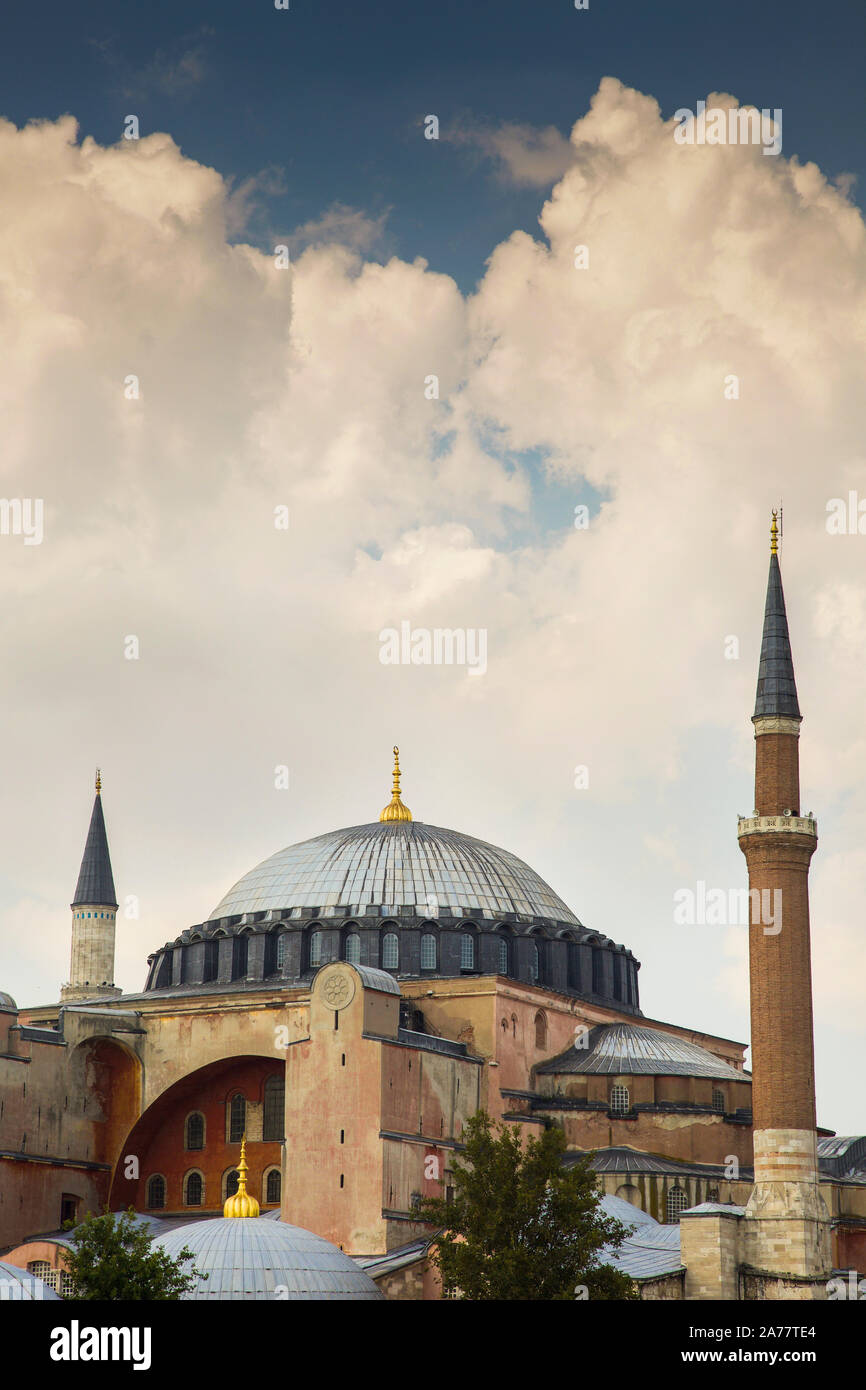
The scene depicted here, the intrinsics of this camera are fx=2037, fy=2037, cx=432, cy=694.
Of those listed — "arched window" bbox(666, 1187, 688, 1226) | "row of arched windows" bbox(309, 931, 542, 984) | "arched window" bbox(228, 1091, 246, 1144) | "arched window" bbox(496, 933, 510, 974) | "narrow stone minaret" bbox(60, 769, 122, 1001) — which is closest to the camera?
"arched window" bbox(666, 1187, 688, 1226)

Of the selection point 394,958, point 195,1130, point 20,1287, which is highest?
point 394,958

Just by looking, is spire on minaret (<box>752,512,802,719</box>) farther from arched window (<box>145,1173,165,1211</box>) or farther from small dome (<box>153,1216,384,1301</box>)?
arched window (<box>145,1173,165,1211</box>)

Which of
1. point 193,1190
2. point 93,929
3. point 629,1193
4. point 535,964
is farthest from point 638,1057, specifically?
point 93,929

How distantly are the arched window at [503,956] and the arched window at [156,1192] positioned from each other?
29.3ft

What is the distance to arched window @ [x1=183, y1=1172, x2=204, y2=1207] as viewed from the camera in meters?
43.0

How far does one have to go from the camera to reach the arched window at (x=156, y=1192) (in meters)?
43.3

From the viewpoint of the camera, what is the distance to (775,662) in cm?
4038

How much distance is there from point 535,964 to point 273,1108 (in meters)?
7.52

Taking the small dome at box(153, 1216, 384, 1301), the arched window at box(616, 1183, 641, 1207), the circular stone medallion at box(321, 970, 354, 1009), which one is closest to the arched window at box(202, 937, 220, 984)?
the circular stone medallion at box(321, 970, 354, 1009)

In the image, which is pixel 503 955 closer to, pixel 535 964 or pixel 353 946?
pixel 535 964

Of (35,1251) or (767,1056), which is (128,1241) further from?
(767,1056)

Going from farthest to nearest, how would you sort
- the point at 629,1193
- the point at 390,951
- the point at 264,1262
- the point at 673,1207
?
the point at 390,951
the point at 673,1207
the point at 629,1193
the point at 264,1262

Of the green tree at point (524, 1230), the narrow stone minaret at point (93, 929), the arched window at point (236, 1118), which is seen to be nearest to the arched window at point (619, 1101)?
the arched window at point (236, 1118)

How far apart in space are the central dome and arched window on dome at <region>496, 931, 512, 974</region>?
0.87 m
